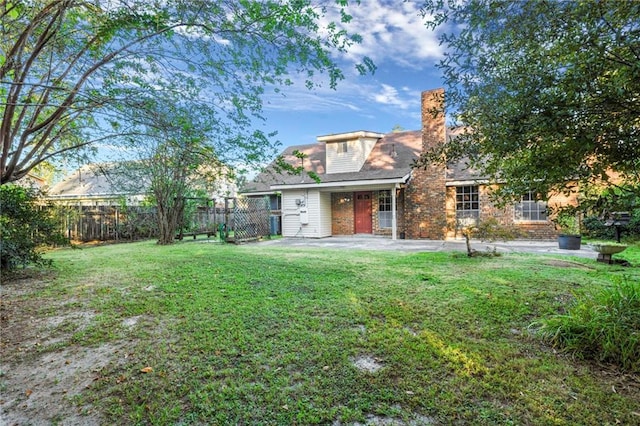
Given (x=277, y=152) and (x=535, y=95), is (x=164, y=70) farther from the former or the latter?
(x=535, y=95)

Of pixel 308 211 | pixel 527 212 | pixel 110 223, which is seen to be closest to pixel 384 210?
pixel 308 211

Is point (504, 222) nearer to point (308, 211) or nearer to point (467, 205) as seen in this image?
point (467, 205)

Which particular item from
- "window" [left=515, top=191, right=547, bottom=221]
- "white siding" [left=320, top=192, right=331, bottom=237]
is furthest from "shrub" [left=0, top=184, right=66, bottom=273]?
"window" [left=515, top=191, right=547, bottom=221]

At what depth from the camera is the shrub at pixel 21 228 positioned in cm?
616

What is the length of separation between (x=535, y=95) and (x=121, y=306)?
534cm

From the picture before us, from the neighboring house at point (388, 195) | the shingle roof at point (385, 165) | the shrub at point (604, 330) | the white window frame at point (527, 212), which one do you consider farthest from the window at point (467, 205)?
the shrub at point (604, 330)

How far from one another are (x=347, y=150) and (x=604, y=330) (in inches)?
557

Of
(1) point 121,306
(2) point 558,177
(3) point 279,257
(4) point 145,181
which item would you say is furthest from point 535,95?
(4) point 145,181

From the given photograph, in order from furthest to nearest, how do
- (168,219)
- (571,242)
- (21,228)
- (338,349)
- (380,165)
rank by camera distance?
1. (380,165)
2. (168,219)
3. (571,242)
4. (21,228)
5. (338,349)

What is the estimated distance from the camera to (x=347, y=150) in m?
→ 16.5

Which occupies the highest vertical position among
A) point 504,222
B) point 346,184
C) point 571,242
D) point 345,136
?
point 345,136

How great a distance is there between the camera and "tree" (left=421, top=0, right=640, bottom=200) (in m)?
2.17

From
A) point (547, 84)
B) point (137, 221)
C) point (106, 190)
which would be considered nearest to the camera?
point (547, 84)

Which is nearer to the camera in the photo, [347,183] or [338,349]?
[338,349]
